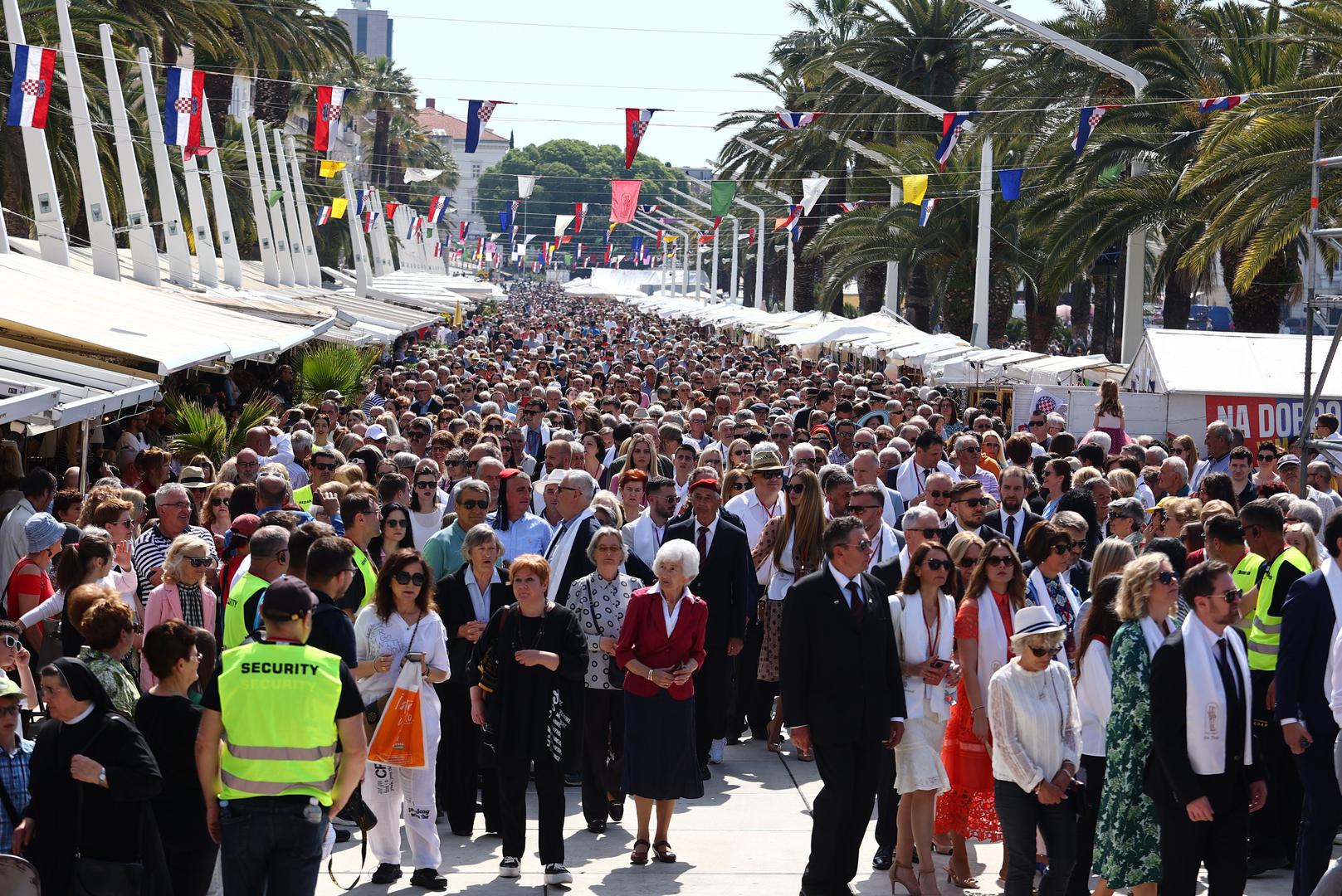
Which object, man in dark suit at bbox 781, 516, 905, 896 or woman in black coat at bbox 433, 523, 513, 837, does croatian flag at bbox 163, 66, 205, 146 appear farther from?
man in dark suit at bbox 781, 516, 905, 896

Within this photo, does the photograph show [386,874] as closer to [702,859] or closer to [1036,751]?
[702,859]

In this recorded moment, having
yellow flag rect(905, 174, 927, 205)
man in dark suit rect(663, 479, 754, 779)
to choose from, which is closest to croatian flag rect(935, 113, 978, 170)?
yellow flag rect(905, 174, 927, 205)

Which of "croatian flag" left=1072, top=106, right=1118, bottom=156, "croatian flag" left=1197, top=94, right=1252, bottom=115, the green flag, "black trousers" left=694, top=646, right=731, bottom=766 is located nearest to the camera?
"black trousers" left=694, top=646, right=731, bottom=766

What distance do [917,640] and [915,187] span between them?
24.6 m

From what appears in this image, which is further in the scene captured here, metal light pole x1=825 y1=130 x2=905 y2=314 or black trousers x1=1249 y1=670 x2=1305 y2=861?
metal light pole x1=825 y1=130 x2=905 y2=314

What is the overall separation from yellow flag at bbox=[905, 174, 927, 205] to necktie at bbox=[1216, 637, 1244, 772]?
2530cm

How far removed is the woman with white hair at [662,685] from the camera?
23.5ft

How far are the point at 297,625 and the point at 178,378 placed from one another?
1524 centimetres

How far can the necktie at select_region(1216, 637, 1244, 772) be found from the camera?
5.66 m

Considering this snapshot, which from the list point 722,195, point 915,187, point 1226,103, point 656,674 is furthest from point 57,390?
point 722,195

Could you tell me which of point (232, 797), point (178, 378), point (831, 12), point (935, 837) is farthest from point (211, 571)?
point (831, 12)

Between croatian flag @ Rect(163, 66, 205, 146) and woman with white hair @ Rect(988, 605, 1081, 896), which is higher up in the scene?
croatian flag @ Rect(163, 66, 205, 146)

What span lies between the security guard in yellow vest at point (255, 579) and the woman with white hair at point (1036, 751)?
286 centimetres

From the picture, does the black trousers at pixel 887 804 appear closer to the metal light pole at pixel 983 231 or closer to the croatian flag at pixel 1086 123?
the croatian flag at pixel 1086 123
